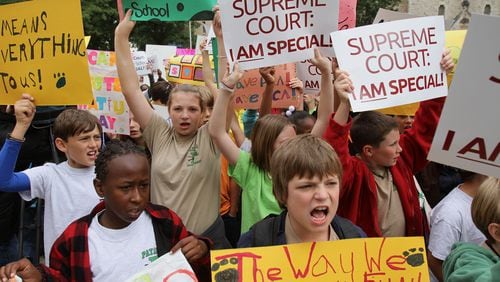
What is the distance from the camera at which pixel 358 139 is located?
3.43 meters

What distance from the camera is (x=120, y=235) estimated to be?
2.53 meters

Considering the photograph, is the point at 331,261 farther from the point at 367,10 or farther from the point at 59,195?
the point at 367,10

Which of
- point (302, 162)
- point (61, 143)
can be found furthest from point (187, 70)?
point (302, 162)

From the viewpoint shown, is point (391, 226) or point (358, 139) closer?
point (391, 226)

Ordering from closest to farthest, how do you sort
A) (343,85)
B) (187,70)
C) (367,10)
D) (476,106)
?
1. (476,106)
2. (343,85)
3. (187,70)
4. (367,10)

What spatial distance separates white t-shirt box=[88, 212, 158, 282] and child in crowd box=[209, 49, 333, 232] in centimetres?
92

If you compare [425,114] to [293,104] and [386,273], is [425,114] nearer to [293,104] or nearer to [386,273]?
[386,273]

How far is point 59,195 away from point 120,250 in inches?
42.3

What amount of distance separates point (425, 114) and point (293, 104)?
7.36 feet

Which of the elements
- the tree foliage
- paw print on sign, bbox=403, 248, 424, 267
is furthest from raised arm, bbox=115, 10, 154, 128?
the tree foliage

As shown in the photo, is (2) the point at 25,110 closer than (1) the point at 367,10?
Yes

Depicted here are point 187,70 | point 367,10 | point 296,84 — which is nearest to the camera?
point 296,84

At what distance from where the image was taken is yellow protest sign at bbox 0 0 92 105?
358 cm

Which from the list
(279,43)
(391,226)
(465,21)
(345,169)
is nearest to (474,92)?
(345,169)
